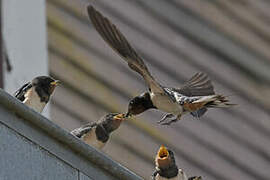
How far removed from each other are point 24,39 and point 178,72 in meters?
1.59

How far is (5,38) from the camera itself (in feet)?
23.1

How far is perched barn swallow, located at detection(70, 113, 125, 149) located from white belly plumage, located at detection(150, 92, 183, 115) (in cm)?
36

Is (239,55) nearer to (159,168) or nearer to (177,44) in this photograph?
(177,44)

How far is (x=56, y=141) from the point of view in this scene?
14.0 feet

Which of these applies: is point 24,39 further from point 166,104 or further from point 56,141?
point 56,141

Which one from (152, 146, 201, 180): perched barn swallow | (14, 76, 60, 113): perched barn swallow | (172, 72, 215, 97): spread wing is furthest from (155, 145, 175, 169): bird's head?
(14, 76, 60, 113): perched barn swallow

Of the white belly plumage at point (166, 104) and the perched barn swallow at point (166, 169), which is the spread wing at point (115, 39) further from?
the perched barn swallow at point (166, 169)

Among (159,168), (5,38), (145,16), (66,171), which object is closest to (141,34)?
(145,16)

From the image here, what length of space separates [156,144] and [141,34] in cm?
76

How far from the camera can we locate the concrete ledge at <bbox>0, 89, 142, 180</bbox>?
4.16 m

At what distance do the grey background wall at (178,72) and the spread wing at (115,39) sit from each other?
232cm

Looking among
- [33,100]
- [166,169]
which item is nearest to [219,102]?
[166,169]

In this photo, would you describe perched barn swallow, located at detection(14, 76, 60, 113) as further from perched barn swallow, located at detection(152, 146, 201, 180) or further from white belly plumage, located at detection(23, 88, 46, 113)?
perched barn swallow, located at detection(152, 146, 201, 180)

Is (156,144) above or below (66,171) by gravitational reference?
below
